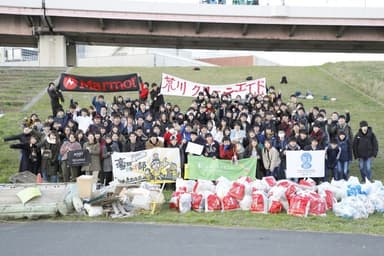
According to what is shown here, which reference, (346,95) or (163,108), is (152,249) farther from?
(346,95)

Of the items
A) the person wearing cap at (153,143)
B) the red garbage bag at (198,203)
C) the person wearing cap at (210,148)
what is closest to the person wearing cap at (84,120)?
the person wearing cap at (153,143)

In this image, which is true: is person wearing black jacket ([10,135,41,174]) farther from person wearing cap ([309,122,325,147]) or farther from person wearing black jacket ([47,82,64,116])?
person wearing cap ([309,122,325,147])

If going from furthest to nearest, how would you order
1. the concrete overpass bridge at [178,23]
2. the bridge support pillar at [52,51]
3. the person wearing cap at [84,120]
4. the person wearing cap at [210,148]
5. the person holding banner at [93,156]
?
1. the bridge support pillar at [52,51]
2. the concrete overpass bridge at [178,23]
3. the person wearing cap at [84,120]
4. the person wearing cap at [210,148]
5. the person holding banner at [93,156]

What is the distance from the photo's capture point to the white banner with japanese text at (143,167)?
12578mm

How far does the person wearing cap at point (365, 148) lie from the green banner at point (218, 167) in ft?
8.88

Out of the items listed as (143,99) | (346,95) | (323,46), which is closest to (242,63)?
(323,46)

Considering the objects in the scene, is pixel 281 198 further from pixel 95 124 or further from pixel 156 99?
pixel 156 99

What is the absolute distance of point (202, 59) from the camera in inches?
2940

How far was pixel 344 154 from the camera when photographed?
12875 mm

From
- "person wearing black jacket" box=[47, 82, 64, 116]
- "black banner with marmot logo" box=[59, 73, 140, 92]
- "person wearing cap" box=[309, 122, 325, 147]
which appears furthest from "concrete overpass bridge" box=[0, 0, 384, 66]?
"person wearing cap" box=[309, 122, 325, 147]

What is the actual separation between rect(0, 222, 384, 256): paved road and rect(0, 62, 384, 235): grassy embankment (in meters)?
0.59

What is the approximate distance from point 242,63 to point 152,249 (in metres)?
65.6

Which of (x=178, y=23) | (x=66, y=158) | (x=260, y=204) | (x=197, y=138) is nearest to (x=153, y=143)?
(x=197, y=138)

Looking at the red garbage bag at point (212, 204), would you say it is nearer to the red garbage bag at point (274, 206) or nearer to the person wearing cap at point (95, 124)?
the red garbage bag at point (274, 206)
